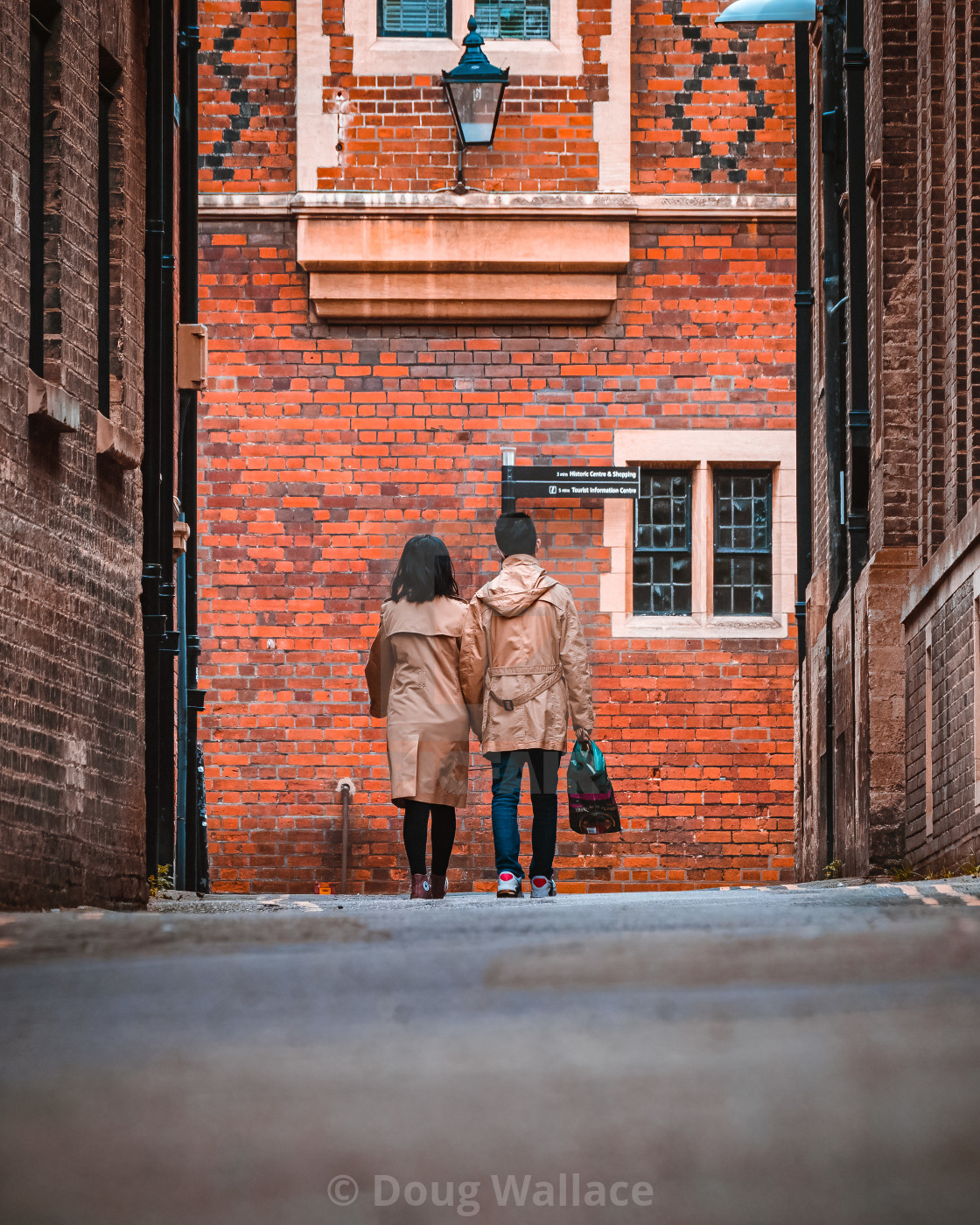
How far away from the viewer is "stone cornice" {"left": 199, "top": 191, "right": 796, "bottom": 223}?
642 inches

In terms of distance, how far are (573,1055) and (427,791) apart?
17.3 ft

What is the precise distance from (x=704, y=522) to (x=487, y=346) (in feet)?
7.71

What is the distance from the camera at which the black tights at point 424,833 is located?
9305 mm

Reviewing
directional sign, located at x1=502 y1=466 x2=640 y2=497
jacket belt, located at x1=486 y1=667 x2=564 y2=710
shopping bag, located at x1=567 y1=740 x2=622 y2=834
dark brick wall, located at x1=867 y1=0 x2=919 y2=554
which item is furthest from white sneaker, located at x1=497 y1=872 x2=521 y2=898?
directional sign, located at x1=502 y1=466 x2=640 y2=497

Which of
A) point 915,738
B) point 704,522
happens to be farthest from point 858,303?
point 704,522

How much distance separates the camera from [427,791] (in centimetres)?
914

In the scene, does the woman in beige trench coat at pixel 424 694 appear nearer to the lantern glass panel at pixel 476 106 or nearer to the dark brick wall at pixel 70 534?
the dark brick wall at pixel 70 534

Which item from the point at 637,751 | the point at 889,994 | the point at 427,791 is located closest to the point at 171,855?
the point at 427,791

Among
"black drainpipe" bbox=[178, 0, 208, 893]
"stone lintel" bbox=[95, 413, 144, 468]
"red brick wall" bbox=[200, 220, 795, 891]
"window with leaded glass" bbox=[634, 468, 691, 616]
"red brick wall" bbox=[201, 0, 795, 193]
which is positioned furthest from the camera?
"window with leaded glass" bbox=[634, 468, 691, 616]

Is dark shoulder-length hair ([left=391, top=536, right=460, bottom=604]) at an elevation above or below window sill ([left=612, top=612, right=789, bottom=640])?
below

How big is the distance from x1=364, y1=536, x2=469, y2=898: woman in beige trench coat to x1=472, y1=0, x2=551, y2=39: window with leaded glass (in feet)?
28.2

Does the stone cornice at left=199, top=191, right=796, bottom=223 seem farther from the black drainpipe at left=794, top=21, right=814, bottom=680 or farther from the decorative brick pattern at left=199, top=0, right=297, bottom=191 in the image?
the black drainpipe at left=794, top=21, right=814, bottom=680

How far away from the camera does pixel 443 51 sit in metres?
16.5

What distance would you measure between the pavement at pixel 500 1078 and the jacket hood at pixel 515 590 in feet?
13.7
